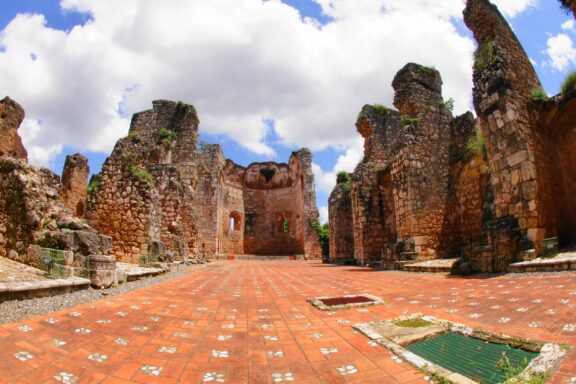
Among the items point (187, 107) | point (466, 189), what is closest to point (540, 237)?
point (466, 189)

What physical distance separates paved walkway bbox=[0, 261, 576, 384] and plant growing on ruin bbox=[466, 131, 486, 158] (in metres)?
6.43

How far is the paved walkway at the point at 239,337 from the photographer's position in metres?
2.14

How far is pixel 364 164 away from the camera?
1513cm

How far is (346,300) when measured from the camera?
4859mm

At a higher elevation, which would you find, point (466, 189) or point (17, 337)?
point (466, 189)

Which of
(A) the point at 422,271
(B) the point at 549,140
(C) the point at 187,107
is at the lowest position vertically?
(A) the point at 422,271

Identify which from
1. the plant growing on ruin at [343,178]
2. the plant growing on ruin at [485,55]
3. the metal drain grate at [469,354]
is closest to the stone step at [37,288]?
the metal drain grate at [469,354]

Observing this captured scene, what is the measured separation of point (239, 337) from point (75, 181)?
18.5 meters

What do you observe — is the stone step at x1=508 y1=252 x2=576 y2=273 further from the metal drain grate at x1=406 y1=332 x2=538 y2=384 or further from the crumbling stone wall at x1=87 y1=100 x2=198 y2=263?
the crumbling stone wall at x1=87 y1=100 x2=198 y2=263

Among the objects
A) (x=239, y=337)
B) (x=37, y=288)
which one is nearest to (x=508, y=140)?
(x=239, y=337)

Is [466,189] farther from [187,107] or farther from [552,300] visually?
Answer: [187,107]

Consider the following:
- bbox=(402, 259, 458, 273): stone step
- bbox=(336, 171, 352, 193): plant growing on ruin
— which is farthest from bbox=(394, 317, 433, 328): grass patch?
bbox=(336, 171, 352, 193): plant growing on ruin

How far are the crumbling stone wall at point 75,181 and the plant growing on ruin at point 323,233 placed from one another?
15.5 m

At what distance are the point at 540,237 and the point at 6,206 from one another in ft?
32.2
